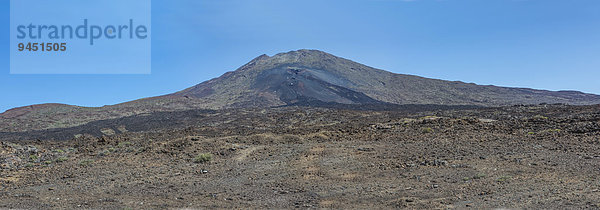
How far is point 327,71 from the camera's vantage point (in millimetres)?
112312

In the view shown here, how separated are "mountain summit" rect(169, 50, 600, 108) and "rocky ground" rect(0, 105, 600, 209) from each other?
2208 inches

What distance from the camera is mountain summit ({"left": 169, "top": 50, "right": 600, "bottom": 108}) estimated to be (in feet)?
278

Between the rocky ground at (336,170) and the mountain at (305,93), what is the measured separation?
47.2 metres

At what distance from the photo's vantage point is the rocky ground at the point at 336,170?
33.8 feet

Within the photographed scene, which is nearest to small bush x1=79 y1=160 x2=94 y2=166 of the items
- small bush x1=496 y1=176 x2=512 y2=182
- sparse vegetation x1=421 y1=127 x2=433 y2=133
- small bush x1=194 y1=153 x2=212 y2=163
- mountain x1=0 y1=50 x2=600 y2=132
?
small bush x1=194 y1=153 x2=212 y2=163

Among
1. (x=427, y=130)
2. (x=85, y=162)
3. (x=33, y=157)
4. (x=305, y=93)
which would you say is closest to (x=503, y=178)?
(x=427, y=130)

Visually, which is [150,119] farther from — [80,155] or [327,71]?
[327,71]

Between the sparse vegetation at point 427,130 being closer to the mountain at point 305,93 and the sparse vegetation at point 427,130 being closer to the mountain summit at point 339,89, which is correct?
the mountain at point 305,93

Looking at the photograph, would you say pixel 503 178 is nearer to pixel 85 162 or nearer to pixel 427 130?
pixel 427 130

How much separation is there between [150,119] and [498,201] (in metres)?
53.0

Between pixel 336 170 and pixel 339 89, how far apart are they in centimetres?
7667

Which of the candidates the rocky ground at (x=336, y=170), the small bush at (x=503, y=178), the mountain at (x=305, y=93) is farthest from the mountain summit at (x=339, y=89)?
the small bush at (x=503, y=178)

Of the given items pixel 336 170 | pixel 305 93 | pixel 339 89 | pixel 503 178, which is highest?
pixel 339 89

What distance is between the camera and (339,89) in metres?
90.4
